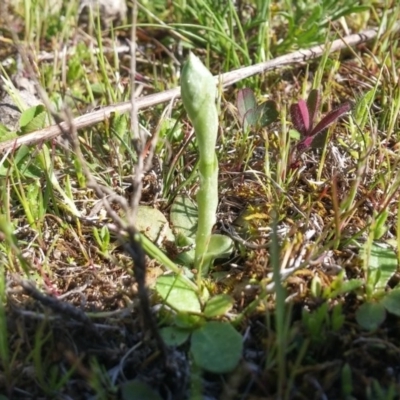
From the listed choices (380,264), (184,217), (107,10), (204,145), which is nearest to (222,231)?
(184,217)

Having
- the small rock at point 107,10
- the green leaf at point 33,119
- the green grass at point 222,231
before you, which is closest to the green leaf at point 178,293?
the green grass at point 222,231

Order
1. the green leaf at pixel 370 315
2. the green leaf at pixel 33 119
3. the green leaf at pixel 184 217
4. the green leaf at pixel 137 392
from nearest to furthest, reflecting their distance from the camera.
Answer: the green leaf at pixel 137 392 → the green leaf at pixel 370 315 → the green leaf at pixel 184 217 → the green leaf at pixel 33 119

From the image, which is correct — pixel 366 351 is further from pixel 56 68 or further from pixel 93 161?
pixel 56 68

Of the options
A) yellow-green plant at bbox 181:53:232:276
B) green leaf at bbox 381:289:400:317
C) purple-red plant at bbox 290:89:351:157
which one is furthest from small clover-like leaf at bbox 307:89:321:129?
green leaf at bbox 381:289:400:317

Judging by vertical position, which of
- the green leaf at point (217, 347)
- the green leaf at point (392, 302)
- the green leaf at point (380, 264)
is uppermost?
the green leaf at point (380, 264)

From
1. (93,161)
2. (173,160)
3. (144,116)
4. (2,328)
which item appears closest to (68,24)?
(144,116)

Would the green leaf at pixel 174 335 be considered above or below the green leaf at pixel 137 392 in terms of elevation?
above

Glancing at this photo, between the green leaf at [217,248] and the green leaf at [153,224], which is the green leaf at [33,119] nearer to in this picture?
the green leaf at [153,224]
